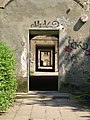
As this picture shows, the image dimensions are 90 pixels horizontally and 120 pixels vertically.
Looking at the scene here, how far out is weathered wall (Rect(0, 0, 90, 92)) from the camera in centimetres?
1284

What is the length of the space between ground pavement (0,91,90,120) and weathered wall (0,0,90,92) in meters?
1.38

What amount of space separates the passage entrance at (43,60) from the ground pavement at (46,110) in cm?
257

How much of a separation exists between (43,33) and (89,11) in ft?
6.49

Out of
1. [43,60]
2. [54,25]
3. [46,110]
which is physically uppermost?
[54,25]

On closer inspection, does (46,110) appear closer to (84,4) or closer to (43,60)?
(84,4)

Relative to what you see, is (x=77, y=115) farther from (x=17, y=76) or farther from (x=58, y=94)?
(x=17, y=76)

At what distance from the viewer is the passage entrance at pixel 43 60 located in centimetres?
1463

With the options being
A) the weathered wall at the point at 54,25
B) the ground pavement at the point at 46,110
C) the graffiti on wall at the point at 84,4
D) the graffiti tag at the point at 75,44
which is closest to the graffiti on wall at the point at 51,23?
the weathered wall at the point at 54,25

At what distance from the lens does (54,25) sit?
12906 mm

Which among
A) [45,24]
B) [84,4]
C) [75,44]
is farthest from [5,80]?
[84,4]

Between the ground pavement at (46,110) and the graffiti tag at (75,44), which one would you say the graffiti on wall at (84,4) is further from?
the ground pavement at (46,110)

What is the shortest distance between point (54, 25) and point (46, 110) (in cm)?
413

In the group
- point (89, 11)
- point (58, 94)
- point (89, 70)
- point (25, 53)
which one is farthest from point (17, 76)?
point (89, 11)

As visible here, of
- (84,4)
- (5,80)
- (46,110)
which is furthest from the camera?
(84,4)
